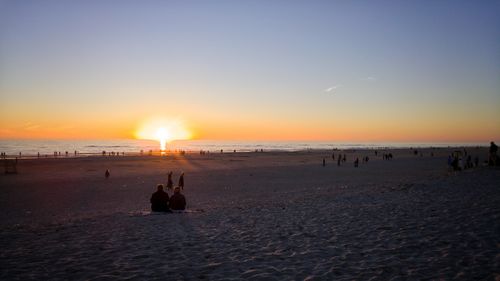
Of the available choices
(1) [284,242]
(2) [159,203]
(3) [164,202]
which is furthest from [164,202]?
(1) [284,242]

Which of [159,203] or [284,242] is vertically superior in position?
[159,203]

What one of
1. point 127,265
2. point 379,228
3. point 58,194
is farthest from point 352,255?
point 58,194

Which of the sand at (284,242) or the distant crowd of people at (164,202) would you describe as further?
the distant crowd of people at (164,202)

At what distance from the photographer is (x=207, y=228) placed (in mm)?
10922

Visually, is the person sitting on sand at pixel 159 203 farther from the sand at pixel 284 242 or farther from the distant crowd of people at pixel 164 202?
the sand at pixel 284 242

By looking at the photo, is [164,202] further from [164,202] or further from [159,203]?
[159,203]

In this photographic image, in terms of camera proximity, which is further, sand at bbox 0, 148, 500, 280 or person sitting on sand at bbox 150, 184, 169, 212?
person sitting on sand at bbox 150, 184, 169, 212

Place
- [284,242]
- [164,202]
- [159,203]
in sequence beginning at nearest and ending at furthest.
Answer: [284,242]
[159,203]
[164,202]

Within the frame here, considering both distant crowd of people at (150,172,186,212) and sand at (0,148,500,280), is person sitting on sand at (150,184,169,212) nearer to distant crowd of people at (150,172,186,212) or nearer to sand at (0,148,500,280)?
distant crowd of people at (150,172,186,212)

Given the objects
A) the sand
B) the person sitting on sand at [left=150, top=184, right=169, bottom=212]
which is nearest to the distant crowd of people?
the person sitting on sand at [left=150, top=184, right=169, bottom=212]

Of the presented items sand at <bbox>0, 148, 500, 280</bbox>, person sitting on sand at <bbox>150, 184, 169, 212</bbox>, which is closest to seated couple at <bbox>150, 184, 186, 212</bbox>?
person sitting on sand at <bbox>150, 184, 169, 212</bbox>

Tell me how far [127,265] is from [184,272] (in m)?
1.33

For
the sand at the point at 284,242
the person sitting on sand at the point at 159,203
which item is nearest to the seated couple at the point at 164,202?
the person sitting on sand at the point at 159,203

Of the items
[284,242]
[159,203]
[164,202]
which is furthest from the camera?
[164,202]
